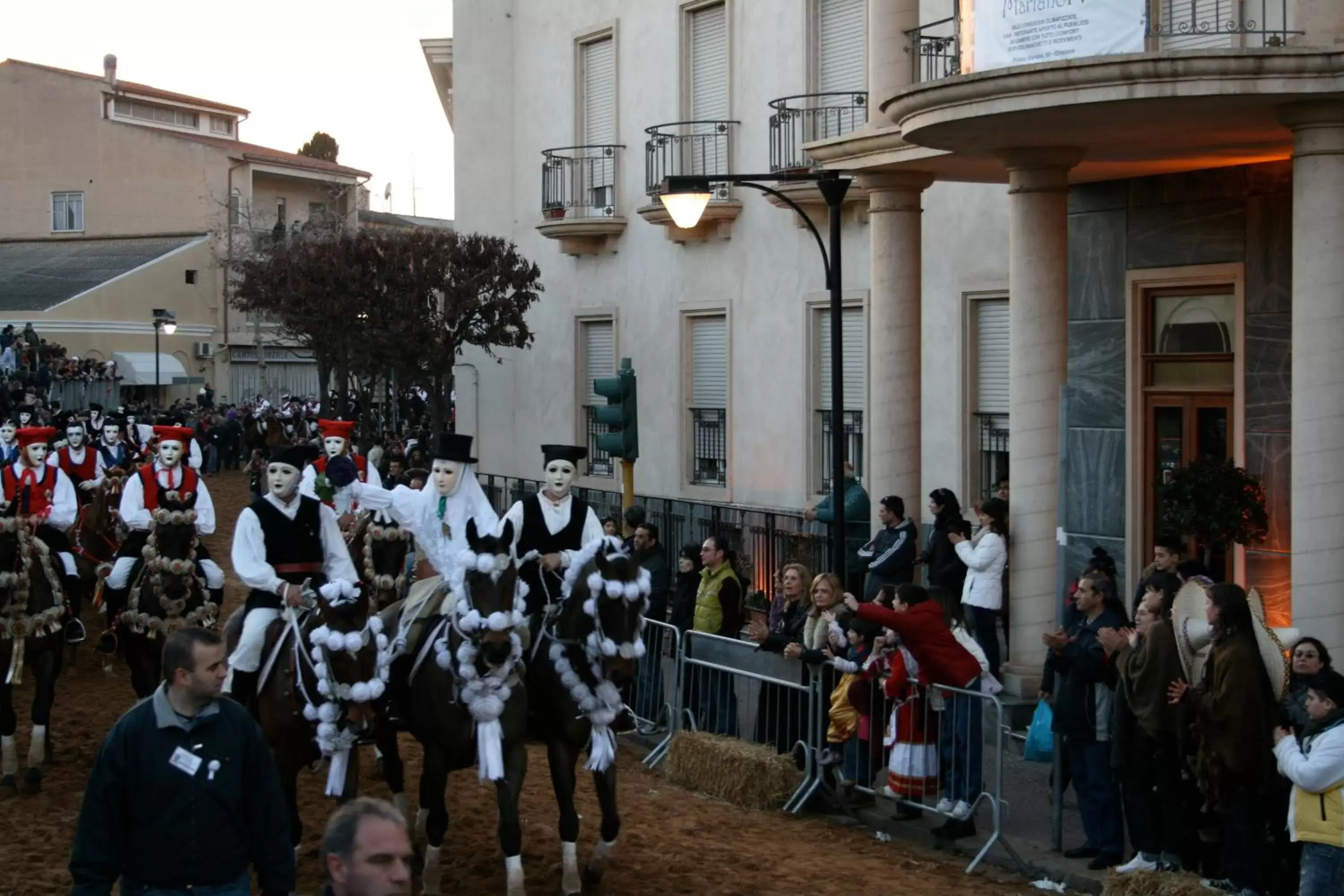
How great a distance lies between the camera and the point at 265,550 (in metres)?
11.2

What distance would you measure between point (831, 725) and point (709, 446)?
13.5 meters

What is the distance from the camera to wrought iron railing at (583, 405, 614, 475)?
27922 mm

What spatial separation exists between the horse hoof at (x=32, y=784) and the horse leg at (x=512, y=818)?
466cm

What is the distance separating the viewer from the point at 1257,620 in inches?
396

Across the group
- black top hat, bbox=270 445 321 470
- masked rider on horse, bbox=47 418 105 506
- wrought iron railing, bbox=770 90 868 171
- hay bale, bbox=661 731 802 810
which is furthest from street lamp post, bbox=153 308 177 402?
black top hat, bbox=270 445 321 470

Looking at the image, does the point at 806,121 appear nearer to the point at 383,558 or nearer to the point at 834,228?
the point at 834,228

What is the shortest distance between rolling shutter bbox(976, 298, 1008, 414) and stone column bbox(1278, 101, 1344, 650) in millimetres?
6919

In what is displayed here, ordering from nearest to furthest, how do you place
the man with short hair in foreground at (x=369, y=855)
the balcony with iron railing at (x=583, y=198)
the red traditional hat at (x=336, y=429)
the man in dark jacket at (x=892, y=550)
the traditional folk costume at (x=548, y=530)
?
the man with short hair in foreground at (x=369, y=855) < the traditional folk costume at (x=548, y=530) < the man in dark jacket at (x=892, y=550) < the red traditional hat at (x=336, y=429) < the balcony with iron railing at (x=583, y=198)

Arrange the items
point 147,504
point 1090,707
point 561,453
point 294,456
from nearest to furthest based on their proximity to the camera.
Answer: point 1090,707 → point 294,456 → point 561,453 → point 147,504

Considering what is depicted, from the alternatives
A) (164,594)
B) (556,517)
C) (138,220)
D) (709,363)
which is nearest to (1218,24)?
(556,517)

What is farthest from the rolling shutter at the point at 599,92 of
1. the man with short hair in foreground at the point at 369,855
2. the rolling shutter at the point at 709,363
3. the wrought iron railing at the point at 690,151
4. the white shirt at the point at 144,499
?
the man with short hair in foreground at the point at 369,855

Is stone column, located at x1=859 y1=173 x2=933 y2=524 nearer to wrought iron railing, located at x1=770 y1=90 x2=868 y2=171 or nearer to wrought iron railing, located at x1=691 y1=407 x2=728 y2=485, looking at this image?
wrought iron railing, located at x1=770 y1=90 x2=868 y2=171

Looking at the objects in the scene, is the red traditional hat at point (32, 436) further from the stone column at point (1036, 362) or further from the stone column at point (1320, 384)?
the stone column at point (1320, 384)

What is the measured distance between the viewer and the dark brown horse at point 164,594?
13312 mm
